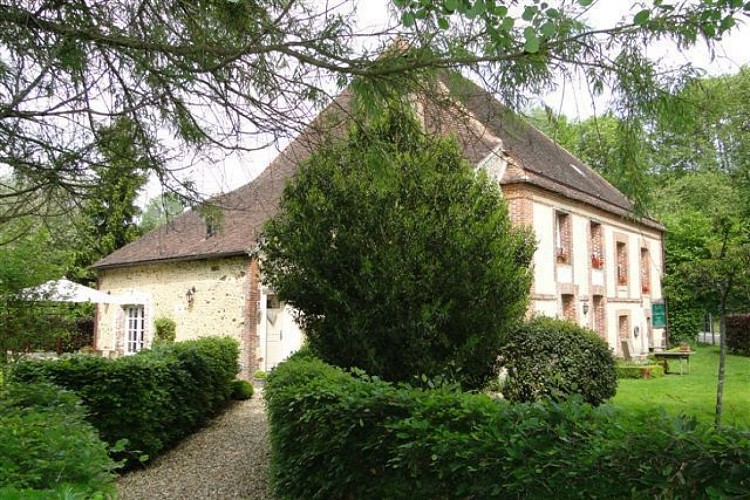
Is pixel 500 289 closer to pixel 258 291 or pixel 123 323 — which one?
pixel 258 291

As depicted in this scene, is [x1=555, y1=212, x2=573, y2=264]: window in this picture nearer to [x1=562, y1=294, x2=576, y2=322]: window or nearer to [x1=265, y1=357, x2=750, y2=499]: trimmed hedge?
[x1=562, y1=294, x2=576, y2=322]: window

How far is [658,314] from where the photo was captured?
850 inches

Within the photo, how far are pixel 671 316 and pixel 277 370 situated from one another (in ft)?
72.7

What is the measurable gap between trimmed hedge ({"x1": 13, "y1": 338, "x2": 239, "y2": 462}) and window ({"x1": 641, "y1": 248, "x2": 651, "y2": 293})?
16536mm

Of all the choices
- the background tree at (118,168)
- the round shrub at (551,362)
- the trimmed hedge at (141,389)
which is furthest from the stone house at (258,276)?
the background tree at (118,168)

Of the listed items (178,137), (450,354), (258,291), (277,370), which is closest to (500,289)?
(450,354)

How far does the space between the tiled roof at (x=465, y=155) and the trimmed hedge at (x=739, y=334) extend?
418cm

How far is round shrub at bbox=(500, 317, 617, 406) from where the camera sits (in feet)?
26.6

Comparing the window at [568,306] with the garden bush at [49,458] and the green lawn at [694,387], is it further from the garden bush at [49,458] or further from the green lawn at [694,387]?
the garden bush at [49,458]

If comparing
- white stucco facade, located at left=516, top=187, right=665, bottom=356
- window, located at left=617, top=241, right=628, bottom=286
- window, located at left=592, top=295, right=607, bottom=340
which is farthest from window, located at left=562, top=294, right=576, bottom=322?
window, located at left=617, top=241, right=628, bottom=286

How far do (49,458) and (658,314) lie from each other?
22.1 m

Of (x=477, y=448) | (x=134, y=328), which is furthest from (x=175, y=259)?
(x=477, y=448)

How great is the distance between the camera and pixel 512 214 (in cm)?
1393

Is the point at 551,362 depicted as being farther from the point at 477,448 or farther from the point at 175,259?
the point at 175,259
